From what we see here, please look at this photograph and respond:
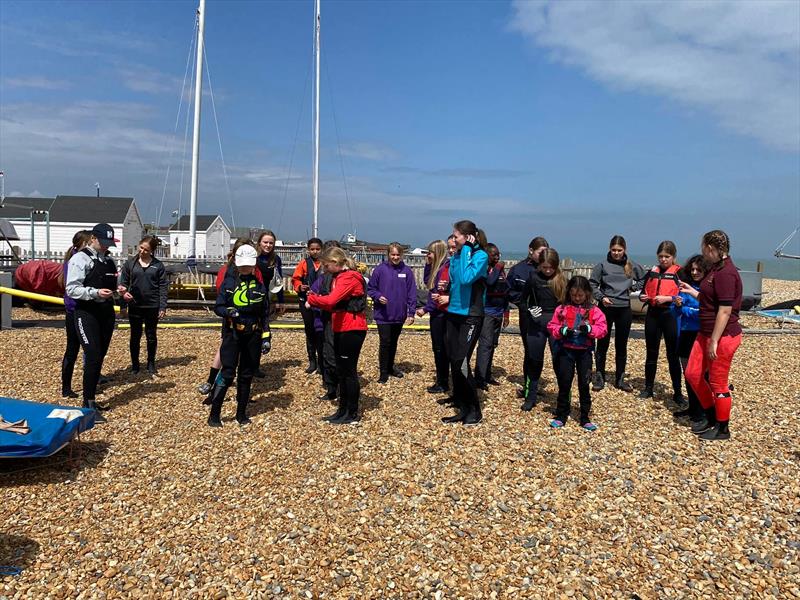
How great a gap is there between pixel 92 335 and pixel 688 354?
20.9ft

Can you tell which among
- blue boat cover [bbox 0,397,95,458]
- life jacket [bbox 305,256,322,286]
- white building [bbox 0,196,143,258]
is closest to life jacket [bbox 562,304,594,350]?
life jacket [bbox 305,256,322,286]

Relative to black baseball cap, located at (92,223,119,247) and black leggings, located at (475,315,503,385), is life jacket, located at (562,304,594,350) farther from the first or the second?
black baseball cap, located at (92,223,119,247)

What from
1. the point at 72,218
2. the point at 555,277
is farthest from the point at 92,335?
the point at 72,218

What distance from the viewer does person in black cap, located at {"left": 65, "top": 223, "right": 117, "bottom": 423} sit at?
534cm

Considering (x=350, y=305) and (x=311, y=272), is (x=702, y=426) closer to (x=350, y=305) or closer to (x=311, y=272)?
(x=350, y=305)

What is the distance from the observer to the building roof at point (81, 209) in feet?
143

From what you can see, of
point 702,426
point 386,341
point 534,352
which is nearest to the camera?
point 702,426

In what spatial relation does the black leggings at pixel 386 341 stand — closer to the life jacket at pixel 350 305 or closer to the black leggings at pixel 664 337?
the life jacket at pixel 350 305

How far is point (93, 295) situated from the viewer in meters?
5.33

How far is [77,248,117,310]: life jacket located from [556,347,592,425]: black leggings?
4.63 m

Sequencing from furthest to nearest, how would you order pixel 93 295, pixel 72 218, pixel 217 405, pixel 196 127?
pixel 72 218 → pixel 196 127 → pixel 217 405 → pixel 93 295

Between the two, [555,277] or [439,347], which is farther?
[439,347]

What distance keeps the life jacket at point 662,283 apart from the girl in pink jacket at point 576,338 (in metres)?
1.32

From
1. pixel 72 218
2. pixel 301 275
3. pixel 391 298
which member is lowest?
pixel 391 298
